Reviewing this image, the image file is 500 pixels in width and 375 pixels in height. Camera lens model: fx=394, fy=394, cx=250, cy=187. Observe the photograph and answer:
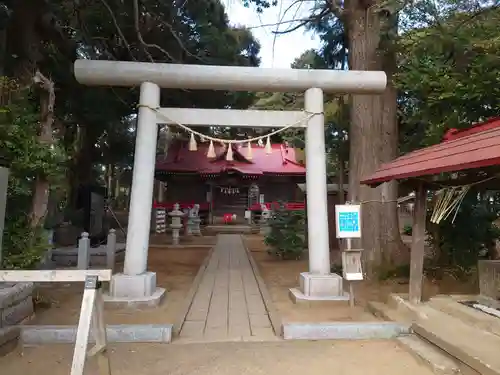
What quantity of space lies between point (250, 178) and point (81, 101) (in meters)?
10.9

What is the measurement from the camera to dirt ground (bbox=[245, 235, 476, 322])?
6.00 m

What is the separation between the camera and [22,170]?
20.5 feet

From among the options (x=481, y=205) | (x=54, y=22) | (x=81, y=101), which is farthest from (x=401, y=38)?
(x=81, y=101)

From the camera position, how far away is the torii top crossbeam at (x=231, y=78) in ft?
22.5

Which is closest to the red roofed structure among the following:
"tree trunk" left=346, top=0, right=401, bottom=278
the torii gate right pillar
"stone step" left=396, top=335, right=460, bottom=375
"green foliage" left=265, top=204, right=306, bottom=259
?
"green foliage" left=265, top=204, right=306, bottom=259

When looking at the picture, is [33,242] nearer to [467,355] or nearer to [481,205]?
[467,355]

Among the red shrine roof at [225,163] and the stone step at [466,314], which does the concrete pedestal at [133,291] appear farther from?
the red shrine roof at [225,163]

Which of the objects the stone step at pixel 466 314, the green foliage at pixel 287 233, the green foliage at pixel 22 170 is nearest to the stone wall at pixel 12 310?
the green foliage at pixel 22 170

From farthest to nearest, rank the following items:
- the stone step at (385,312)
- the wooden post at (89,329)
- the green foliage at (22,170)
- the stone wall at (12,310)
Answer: the green foliage at (22,170) < the stone step at (385,312) < the stone wall at (12,310) < the wooden post at (89,329)

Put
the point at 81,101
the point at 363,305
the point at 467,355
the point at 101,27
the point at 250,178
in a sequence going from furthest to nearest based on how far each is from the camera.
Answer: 1. the point at 250,178
2. the point at 81,101
3. the point at 101,27
4. the point at 363,305
5. the point at 467,355

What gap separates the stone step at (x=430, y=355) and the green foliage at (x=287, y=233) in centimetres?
711

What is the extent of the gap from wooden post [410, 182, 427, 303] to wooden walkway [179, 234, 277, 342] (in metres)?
2.25

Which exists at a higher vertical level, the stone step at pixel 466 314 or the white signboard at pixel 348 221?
the white signboard at pixel 348 221

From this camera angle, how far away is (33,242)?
21.2 feet
